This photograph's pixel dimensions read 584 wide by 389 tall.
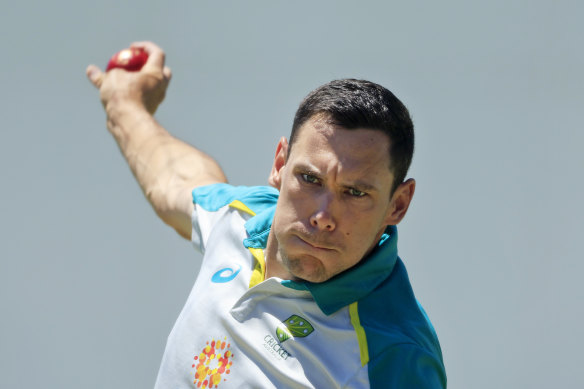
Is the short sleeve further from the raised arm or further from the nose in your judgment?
the nose

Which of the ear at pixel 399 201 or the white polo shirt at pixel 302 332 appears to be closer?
the white polo shirt at pixel 302 332

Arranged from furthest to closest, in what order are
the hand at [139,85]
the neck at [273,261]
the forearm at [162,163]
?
the hand at [139,85] → the forearm at [162,163] → the neck at [273,261]

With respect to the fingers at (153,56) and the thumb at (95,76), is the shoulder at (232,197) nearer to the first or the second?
the fingers at (153,56)

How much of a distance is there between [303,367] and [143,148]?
0.90 m

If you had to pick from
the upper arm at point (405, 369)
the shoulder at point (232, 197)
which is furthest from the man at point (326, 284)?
the shoulder at point (232, 197)

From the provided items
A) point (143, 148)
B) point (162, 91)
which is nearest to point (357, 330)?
point (143, 148)

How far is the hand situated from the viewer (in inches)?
91.7

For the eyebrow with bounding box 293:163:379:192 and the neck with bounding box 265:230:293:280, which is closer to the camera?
the eyebrow with bounding box 293:163:379:192

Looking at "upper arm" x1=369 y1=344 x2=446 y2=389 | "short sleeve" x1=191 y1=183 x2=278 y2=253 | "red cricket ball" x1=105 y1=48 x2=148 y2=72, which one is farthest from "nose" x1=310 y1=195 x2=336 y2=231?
"red cricket ball" x1=105 y1=48 x2=148 y2=72

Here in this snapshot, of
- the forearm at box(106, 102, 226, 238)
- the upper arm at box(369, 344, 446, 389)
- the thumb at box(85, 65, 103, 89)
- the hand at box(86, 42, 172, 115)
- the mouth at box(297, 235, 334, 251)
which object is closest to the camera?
the upper arm at box(369, 344, 446, 389)

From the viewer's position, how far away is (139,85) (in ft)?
7.68

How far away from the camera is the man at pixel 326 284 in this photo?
1.50m

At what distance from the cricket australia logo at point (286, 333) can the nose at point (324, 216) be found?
8.0 inches

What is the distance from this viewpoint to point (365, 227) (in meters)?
1.54
